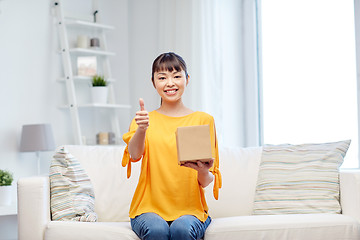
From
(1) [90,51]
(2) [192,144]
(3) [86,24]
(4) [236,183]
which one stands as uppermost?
(3) [86,24]

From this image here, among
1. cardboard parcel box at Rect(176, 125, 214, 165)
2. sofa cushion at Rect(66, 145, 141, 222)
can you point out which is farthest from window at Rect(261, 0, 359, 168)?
cardboard parcel box at Rect(176, 125, 214, 165)

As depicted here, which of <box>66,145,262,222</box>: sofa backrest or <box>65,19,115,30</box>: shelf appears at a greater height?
<box>65,19,115,30</box>: shelf

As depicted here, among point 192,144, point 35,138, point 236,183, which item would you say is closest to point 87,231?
point 192,144

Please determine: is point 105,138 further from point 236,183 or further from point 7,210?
point 236,183

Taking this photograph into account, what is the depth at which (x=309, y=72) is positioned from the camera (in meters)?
3.66

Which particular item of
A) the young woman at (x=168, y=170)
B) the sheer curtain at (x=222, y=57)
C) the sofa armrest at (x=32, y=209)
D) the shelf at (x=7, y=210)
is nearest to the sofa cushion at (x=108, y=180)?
the sofa armrest at (x=32, y=209)

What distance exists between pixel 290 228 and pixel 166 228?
567mm

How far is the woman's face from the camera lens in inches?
82.6

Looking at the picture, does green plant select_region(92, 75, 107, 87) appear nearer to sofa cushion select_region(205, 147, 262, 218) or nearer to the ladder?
the ladder

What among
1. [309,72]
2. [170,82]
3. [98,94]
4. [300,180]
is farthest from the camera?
[98,94]

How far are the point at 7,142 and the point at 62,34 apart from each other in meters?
0.91

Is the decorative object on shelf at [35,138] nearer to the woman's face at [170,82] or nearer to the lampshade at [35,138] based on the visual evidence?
the lampshade at [35,138]

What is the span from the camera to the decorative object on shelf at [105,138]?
4223mm

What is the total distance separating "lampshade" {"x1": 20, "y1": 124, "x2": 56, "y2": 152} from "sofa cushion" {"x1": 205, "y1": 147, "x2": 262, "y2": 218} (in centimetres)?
151
